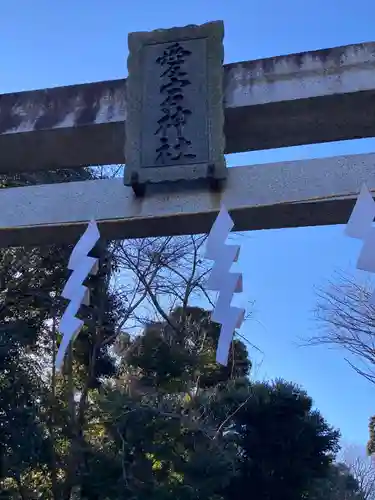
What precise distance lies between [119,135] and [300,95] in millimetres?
1073

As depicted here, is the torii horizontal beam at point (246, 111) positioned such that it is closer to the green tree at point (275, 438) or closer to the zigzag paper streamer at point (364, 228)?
the zigzag paper streamer at point (364, 228)

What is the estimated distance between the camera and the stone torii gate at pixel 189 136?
111 inches

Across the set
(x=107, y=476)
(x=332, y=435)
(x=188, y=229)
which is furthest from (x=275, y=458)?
(x=188, y=229)

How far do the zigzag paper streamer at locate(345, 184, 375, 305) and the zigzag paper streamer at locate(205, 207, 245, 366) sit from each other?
1.78ft

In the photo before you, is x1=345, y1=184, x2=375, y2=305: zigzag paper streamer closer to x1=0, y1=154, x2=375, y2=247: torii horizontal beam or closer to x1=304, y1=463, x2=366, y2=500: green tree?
x1=0, y1=154, x2=375, y2=247: torii horizontal beam

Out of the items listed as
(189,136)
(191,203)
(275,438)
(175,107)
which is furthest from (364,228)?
(275,438)

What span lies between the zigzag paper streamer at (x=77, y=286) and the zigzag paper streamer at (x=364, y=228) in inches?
49.2

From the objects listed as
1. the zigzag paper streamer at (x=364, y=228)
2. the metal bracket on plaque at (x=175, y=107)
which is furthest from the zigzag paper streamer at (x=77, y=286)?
the zigzag paper streamer at (x=364, y=228)

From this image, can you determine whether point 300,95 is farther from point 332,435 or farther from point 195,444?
point 332,435

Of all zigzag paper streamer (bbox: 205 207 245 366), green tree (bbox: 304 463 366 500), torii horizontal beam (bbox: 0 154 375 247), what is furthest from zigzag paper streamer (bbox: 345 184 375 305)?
green tree (bbox: 304 463 366 500)

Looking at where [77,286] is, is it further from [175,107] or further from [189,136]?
[175,107]

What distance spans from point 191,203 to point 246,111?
69cm

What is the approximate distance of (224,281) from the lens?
102 inches

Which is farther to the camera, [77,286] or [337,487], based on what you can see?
[337,487]
